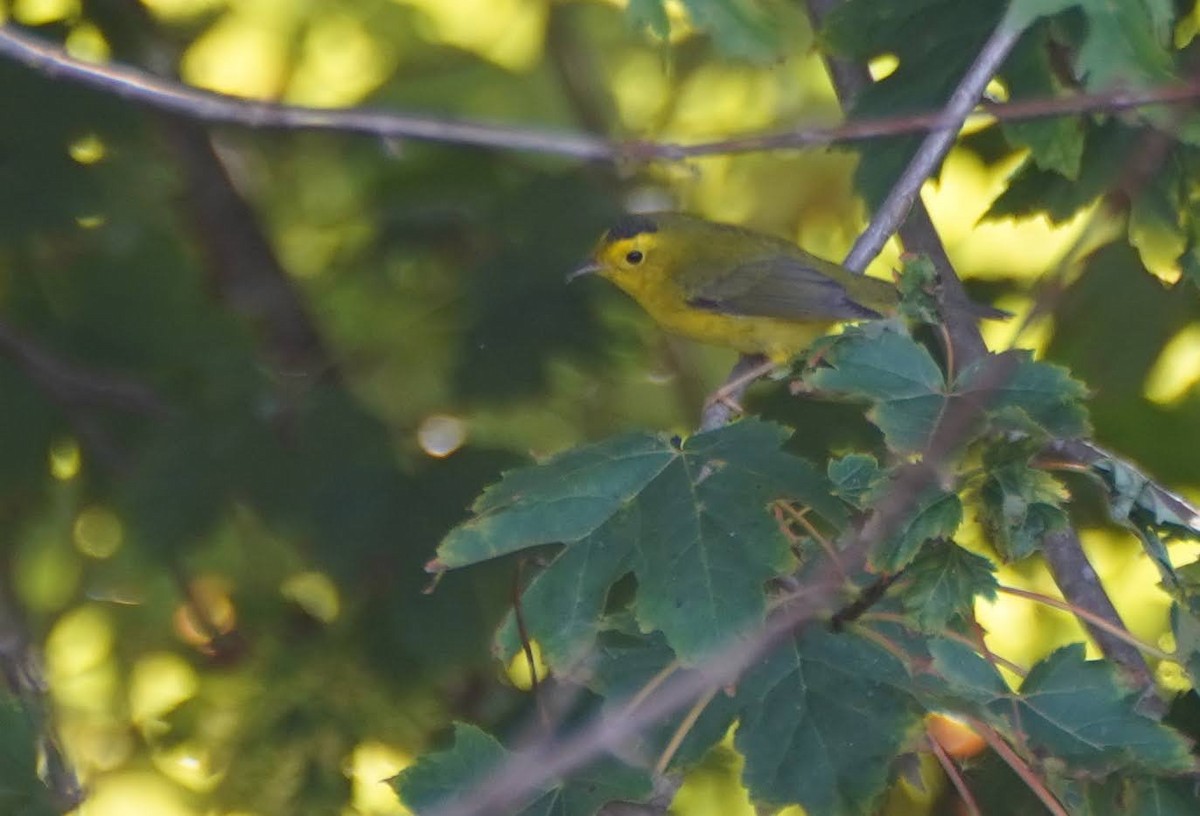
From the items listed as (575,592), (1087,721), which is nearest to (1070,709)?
(1087,721)

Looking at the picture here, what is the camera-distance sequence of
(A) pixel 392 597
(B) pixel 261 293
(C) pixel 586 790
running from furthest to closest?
(B) pixel 261 293 → (A) pixel 392 597 → (C) pixel 586 790

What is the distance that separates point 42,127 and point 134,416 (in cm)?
74

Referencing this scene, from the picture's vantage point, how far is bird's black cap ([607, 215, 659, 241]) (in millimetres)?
4164

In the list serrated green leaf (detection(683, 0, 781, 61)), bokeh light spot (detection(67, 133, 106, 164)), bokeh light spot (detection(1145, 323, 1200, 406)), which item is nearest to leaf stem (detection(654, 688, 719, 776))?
serrated green leaf (detection(683, 0, 781, 61))

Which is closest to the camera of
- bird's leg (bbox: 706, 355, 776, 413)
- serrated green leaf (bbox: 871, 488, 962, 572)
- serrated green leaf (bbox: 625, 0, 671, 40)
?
serrated green leaf (bbox: 871, 488, 962, 572)

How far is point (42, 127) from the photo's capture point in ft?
11.6

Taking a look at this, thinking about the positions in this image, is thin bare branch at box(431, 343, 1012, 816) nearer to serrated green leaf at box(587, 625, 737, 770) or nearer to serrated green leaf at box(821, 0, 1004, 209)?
serrated green leaf at box(587, 625, 737, 770)

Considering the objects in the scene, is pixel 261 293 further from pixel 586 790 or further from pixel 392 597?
A: pixel 586 790

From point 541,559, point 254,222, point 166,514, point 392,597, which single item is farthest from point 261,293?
point 541,559

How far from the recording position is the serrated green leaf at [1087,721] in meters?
1.83

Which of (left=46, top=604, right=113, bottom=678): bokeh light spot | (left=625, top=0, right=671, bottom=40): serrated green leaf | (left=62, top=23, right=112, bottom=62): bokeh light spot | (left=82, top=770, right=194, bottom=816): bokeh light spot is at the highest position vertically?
(left=625, top=0, right=671, bottom=40): serrated green leaf

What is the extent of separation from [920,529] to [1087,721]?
0.40m

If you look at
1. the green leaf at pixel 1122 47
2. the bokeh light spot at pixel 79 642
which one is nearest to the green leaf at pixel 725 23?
the green leaf at pixel 1122 47

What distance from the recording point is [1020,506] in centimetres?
179
